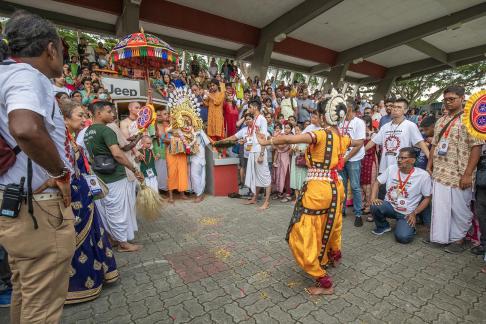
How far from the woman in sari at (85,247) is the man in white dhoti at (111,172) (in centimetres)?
44

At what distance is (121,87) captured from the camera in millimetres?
5801

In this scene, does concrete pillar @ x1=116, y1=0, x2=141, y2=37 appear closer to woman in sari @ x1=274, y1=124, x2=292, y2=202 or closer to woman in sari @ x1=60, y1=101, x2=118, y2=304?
woman in sari @ x1=274, y1=124, x2=292, y2=202

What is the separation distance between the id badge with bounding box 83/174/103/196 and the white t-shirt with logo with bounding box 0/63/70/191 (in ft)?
3.70

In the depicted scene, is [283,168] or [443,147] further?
[283,168]

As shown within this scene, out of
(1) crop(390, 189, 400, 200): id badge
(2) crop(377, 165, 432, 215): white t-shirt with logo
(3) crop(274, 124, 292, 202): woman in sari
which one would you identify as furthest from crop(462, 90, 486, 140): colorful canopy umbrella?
(3) crop(274, 124, 292, 202): woman in sari

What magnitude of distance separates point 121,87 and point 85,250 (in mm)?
4307

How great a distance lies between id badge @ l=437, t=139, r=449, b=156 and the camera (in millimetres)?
3482

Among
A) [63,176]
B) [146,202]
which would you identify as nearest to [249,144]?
[146,202]

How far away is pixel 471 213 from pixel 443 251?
0.60 metres

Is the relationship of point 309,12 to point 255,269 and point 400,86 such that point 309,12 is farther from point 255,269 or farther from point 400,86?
point 400,86

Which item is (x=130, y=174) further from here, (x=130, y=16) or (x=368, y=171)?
(x=130, y=16)

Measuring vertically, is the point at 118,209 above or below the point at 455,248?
above

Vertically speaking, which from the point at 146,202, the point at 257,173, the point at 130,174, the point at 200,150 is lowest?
the point at 146,202

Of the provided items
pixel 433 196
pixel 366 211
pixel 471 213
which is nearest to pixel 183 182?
pixel 366 211
